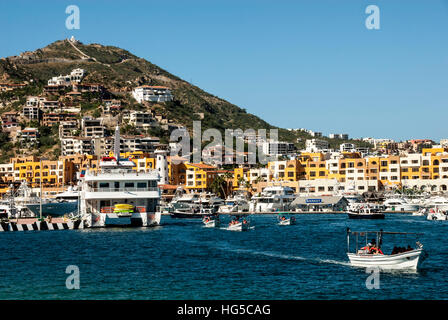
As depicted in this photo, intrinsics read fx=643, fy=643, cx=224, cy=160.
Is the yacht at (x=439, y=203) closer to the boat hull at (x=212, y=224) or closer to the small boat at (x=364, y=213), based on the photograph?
the small boat at (x=364, y=213)

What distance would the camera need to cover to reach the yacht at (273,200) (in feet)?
468

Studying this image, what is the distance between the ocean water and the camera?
33.0 meters

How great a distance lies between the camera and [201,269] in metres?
42.4

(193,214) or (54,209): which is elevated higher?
(193,214)

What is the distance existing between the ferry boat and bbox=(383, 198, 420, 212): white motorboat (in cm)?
7209

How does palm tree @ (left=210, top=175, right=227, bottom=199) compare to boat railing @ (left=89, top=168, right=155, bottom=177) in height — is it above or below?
below

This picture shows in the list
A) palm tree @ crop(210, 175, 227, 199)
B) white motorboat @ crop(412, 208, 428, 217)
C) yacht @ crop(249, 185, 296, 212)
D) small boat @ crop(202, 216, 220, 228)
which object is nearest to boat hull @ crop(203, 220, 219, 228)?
small boat @ crop(202, 216, 220, 228)

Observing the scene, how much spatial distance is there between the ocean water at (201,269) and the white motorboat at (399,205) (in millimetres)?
68370

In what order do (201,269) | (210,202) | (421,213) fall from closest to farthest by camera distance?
(201,269), (421,213), (210,202)

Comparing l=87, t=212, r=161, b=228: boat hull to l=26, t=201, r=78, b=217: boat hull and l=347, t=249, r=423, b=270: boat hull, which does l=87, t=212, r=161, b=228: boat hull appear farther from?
l=26, t=201, r=78, b=217: boat hull

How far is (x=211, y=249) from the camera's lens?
56500 mm

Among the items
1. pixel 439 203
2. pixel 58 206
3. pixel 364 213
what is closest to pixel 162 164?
pixel 58 206

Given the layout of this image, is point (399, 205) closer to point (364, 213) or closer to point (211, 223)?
point (364, 213)

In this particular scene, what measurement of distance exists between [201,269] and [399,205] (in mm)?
100608
